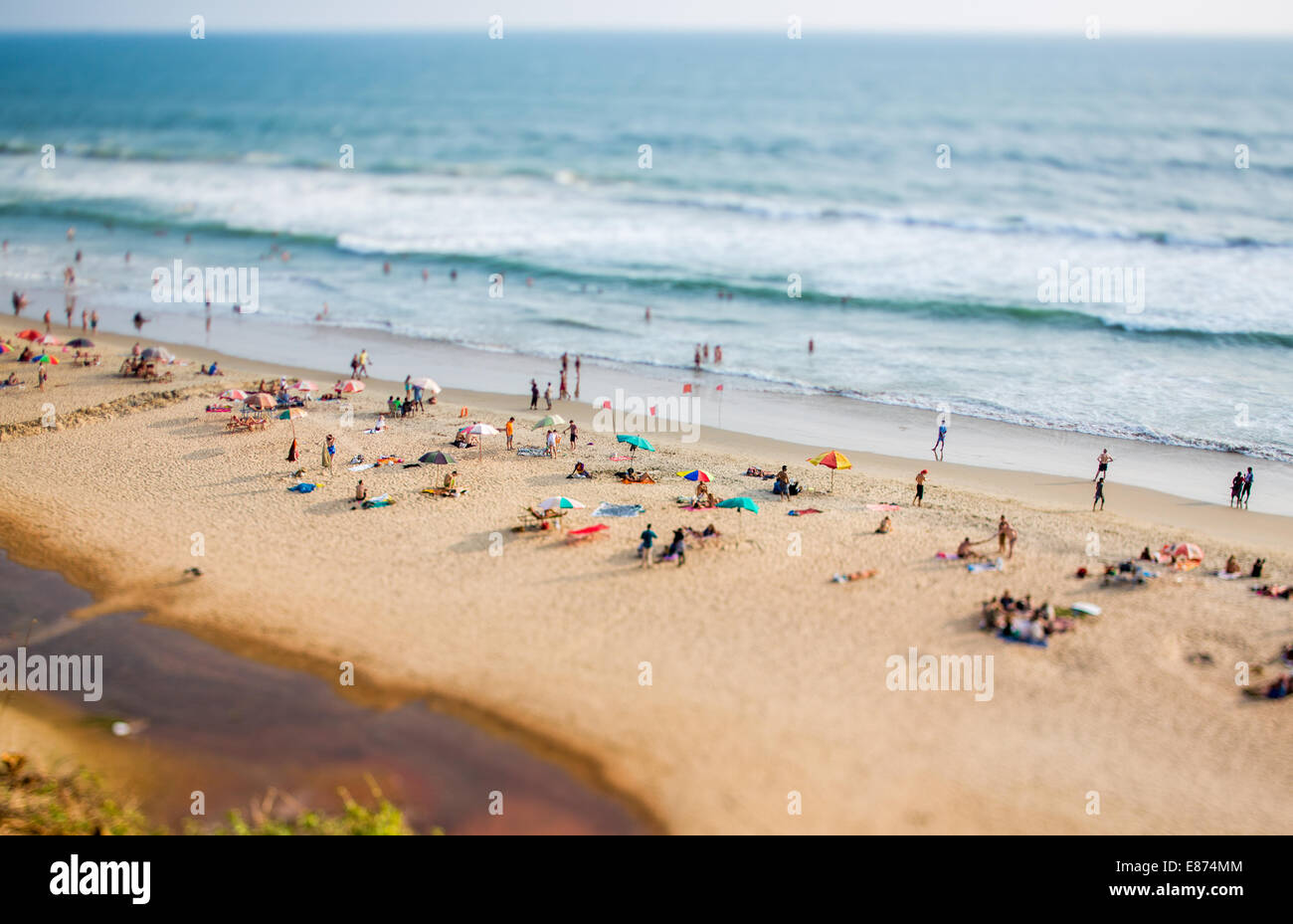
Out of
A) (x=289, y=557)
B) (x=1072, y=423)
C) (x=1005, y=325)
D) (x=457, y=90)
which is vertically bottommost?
(x=289, y=557)

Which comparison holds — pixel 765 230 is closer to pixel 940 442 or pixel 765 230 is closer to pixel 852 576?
pixel 940 442

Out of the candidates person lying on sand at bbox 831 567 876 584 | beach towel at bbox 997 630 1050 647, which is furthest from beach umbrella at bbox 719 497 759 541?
beach towel at bbox 997 630 1050 647

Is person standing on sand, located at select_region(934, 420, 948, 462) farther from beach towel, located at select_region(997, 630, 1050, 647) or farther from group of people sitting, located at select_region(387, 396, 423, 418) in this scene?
group of people sitting, located at select_region(387, 396, 423, 418)

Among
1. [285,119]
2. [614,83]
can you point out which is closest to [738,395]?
[285,119]

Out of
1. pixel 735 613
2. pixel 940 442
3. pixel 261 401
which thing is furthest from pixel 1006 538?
pixel 261 401
